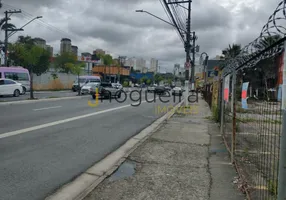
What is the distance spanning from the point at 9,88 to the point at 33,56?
8198 mm

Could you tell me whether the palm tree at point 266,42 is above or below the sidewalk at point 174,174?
above

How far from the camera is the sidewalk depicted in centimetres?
443

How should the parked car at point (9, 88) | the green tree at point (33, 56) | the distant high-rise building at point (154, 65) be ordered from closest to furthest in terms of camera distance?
the parked car at point (9, 88) → the green tree at point (33, 56) → the distant high-rise building at point (154, 65)

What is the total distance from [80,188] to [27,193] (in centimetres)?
80

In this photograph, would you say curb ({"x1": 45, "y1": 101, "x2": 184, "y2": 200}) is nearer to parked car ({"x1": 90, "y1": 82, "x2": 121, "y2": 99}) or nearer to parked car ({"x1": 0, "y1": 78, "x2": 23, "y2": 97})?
parked car ({"x1": 90, "y1": 82, "x2": 121, "y2": 99})

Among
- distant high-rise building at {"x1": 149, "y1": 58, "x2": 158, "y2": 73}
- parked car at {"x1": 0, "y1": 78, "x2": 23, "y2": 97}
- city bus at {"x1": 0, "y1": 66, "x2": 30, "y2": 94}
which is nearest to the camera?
parked car at {"x1": 0, "y1": 78, "x2": 23, "y2": 97}

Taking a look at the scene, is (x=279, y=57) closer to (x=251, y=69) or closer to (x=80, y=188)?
(x=251, y=69)

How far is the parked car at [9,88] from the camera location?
2439cm

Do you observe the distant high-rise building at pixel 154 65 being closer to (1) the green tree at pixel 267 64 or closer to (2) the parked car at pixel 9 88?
(2) the parked car at pixel 9 88

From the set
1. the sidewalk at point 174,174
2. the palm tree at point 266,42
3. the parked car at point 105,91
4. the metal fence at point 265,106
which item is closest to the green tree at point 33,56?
the parked car at point 105,91

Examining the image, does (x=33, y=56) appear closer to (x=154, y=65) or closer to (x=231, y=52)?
(x=231, y=52)

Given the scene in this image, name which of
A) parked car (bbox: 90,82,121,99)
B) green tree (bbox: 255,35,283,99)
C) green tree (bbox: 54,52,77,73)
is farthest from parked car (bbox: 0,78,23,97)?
green tree (bbox: 54,52,77,73)

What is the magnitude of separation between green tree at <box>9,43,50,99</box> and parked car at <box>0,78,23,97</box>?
21.0ft

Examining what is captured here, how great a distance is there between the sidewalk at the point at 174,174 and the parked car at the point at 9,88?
19.9 metres
